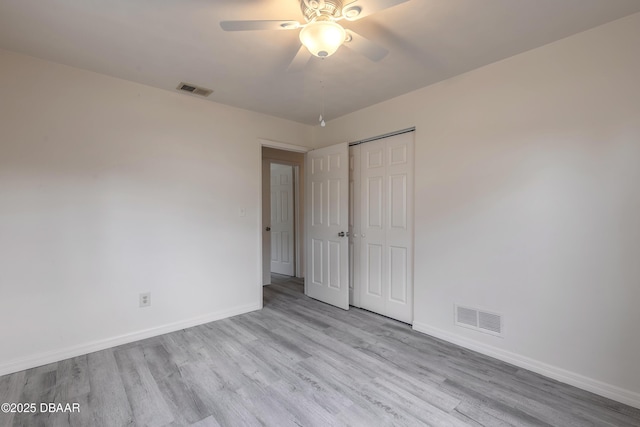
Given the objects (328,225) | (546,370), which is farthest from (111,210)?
(546,370)

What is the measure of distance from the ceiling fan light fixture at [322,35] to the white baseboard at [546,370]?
8.55 feet

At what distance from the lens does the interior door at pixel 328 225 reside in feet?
11.7

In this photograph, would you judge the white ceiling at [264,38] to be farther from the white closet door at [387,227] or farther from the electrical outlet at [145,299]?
the electrical outlet at [145,299]

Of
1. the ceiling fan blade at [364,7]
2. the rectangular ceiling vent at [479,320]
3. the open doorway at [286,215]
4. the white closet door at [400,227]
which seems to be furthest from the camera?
the open doorway at [286,215]

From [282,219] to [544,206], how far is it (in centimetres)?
415

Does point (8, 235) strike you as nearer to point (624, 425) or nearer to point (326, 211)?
point (326, 211)

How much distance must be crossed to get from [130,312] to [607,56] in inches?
168

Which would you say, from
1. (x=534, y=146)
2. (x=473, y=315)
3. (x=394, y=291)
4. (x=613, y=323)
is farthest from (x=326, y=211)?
(x=613, y=323)

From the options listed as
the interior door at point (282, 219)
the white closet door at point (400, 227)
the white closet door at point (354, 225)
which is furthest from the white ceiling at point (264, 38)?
the interior door at point (282, 219)

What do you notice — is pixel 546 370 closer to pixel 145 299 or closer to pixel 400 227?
pixel 400 227

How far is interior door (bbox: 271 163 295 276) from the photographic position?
17.6ft

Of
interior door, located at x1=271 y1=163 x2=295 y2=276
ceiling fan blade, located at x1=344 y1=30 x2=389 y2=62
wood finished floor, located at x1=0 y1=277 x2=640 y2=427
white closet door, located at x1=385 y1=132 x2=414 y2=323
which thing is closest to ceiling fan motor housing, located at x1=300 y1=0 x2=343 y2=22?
ceiling fan blade, located at x1=344 y1=30 x2=389 y2=62

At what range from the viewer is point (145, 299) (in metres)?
2.78

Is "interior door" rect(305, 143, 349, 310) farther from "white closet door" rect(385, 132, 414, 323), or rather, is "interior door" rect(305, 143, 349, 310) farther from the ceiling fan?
the ceiling fan
